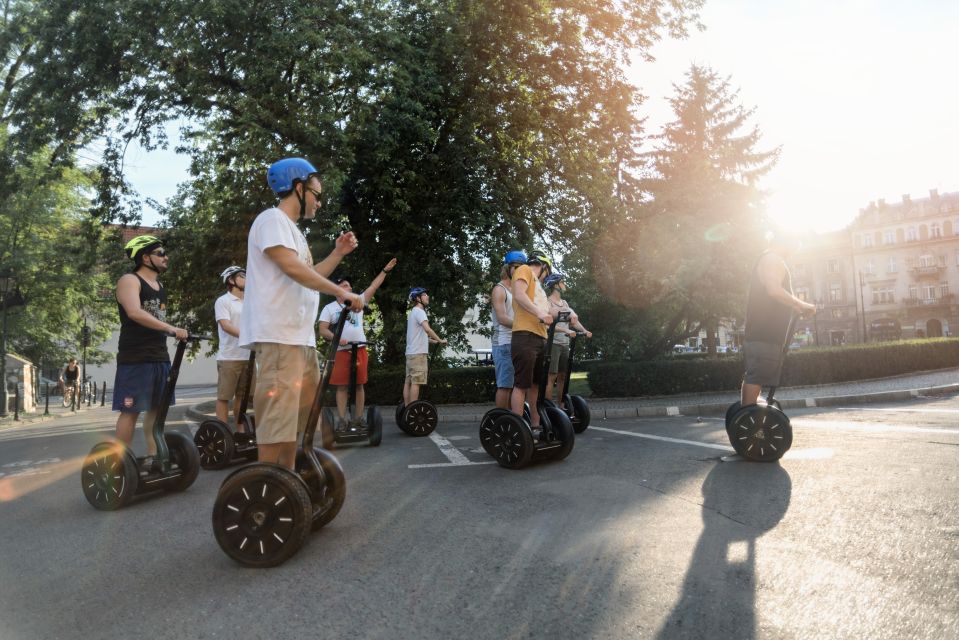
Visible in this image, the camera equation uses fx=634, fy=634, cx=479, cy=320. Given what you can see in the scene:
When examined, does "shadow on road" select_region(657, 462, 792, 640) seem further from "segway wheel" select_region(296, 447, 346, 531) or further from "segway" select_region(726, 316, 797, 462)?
"segway wheel" select_region(296, 447, 346, 531)

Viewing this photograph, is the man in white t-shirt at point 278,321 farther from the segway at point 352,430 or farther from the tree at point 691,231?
the tree at point 691,231

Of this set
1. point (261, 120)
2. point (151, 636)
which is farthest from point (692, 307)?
point (151, 636)

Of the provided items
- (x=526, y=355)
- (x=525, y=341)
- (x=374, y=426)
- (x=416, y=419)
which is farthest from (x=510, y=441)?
(x=416, y=419)

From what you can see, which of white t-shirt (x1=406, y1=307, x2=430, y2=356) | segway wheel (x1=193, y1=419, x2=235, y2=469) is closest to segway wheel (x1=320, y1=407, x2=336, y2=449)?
segway wheel (x1=193, y1=419, x2=235, y2=469)

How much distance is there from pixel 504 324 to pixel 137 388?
3.56 meters

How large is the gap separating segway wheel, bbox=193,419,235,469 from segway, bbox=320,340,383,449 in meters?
Answer: 1.00

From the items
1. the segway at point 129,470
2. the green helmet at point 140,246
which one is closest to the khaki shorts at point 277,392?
the segway at point 129,470

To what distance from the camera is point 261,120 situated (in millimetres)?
12867

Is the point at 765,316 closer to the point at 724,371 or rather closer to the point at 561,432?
the point at 561,432

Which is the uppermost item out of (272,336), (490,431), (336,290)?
(336,290)

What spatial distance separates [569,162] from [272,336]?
13.1 metres

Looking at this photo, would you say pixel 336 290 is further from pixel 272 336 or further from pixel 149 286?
pixel 149 286

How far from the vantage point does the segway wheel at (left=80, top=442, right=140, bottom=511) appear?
4691 millimetres

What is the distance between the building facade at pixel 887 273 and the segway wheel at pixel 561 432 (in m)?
64.2
